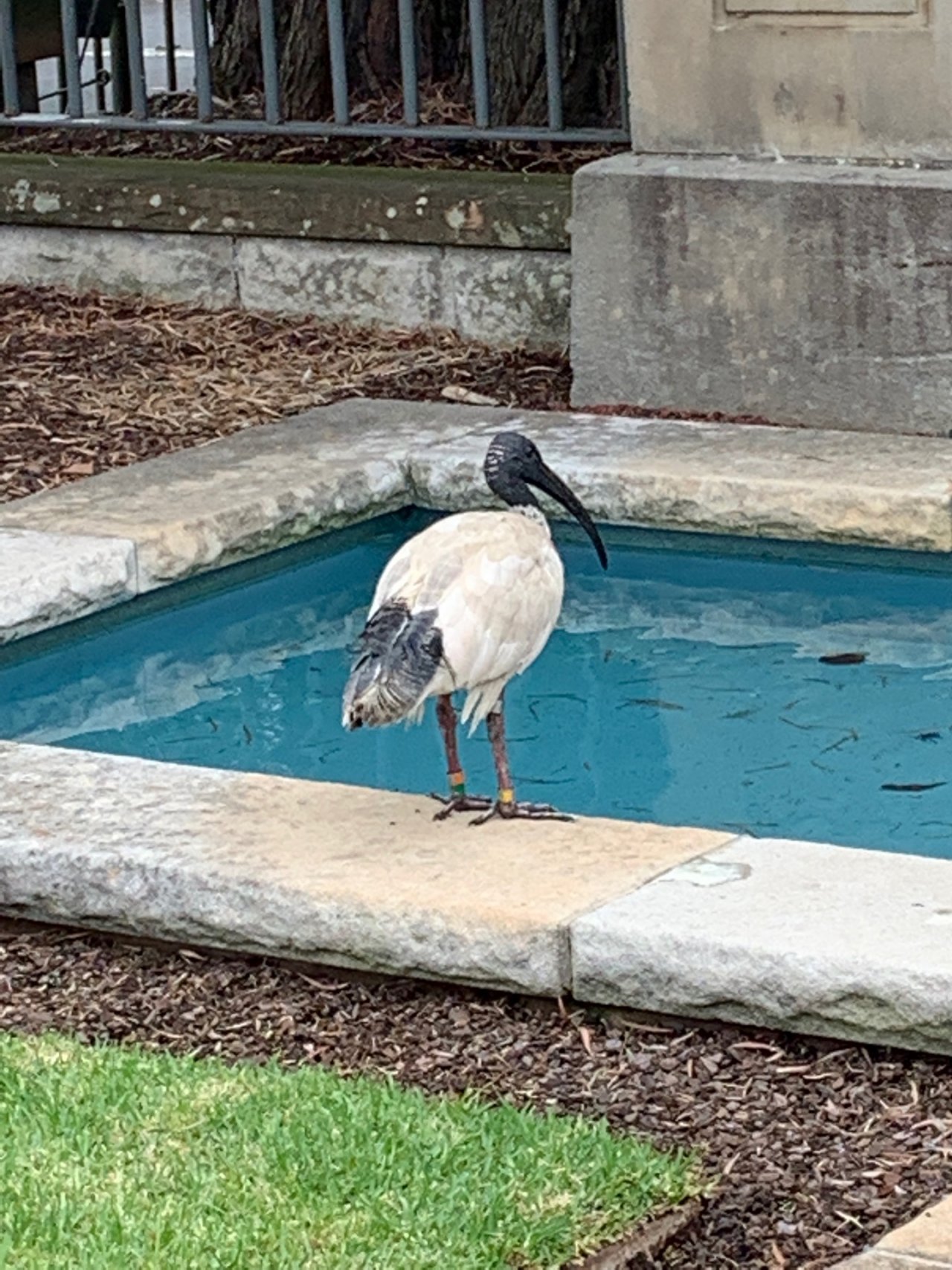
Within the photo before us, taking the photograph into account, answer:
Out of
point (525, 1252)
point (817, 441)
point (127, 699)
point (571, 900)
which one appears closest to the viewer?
point (525, 1252)

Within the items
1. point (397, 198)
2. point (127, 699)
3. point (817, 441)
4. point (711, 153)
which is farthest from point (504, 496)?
point (397, 198)

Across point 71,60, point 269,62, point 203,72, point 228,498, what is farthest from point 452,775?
point 71,60

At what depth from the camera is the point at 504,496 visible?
5.10 metres

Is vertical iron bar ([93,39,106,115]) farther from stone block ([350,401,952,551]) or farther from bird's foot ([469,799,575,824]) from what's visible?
bird's foot ([469,799,575,824])

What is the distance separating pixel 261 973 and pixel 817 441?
323 cm

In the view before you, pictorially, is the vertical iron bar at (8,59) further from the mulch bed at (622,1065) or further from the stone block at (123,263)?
the mulch bed at (622,1065)

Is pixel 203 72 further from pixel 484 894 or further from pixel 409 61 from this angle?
pixel 484 894

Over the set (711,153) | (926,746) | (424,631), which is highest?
(711,153)

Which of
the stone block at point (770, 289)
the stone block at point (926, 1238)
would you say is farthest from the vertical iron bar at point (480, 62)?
the stone block at point (926, 1238)

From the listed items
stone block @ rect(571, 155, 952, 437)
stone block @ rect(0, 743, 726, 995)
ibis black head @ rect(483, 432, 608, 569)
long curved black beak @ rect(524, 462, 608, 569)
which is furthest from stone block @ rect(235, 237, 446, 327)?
stone block @ rect(0, 743, 726, 995)

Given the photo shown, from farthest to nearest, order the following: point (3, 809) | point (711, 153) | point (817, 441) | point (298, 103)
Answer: point (298, 103), point (711, 153), point (817, 441), point (3, 809)

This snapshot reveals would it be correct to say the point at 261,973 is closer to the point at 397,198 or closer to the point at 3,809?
the point at 3,809

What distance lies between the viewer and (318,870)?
4531mm

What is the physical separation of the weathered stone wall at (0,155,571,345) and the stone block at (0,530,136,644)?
266 centimetres
